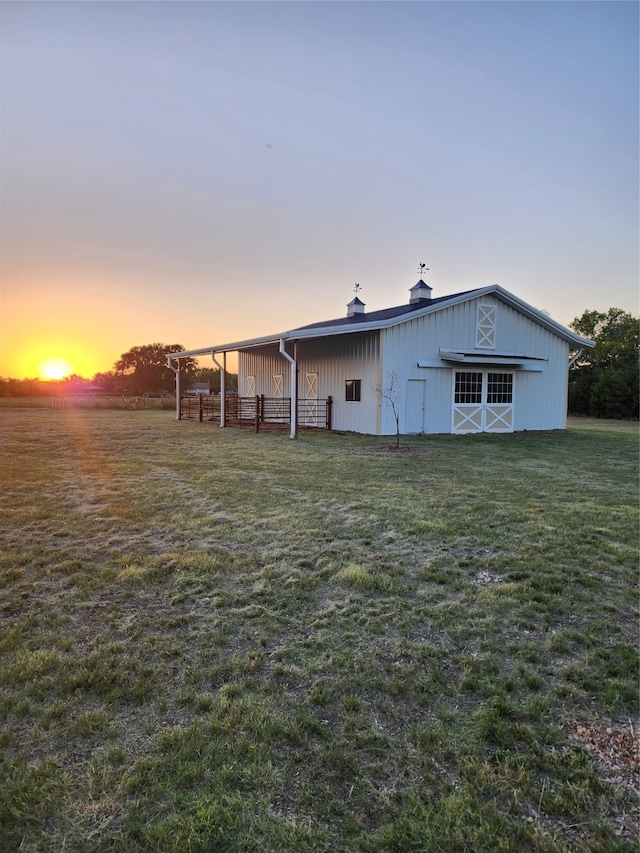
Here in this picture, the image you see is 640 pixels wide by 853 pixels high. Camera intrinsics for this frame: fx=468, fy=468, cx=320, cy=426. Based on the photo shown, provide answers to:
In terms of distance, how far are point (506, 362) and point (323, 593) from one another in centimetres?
1363

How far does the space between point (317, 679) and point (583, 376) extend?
99.1 ft

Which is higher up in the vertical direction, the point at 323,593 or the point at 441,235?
the point at 441,235

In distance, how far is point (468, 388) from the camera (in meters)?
15.4

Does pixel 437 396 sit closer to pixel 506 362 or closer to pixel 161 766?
pixel 506 362

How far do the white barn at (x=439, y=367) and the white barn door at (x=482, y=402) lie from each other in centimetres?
3

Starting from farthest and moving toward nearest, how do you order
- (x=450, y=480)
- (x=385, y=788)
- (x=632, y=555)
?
1. (x=450, y=480)
2. (x=632, y=555)
3. (x=385, y=788)

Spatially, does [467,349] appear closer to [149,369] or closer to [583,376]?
[583,376]

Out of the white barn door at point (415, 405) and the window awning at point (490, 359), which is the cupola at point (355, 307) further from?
the white barn door at point (415, 405)

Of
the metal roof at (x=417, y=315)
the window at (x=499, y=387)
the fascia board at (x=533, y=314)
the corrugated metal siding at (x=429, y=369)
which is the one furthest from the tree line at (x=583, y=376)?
the window at (x=499, y=387)

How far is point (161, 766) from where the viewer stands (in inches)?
70.1

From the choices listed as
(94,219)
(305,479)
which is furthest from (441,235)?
(305,479)

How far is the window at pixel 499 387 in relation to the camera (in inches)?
621

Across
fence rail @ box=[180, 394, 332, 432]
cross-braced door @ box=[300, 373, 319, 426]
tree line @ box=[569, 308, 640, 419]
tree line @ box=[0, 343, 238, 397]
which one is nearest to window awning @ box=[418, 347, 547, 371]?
fence rail @ box=[180, 394, 332, 432]

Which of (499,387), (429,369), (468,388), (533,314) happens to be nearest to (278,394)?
(429,369)
